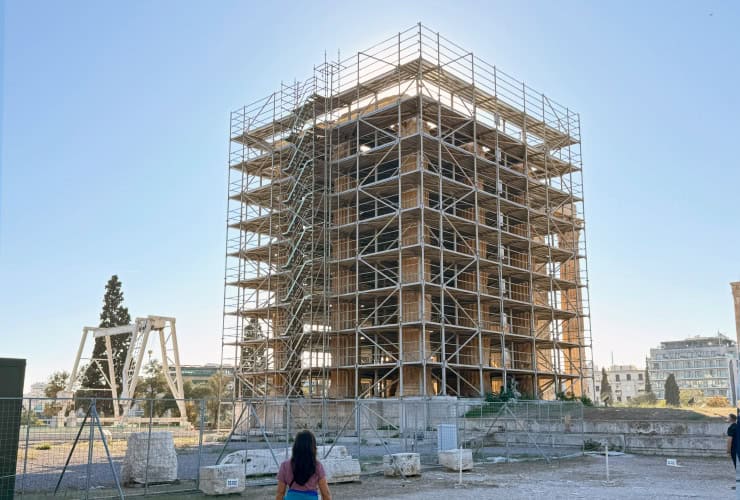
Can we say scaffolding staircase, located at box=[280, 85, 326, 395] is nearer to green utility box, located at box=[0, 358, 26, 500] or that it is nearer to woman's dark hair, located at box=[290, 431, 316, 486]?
green utility box, located at box=[0, 358, 26, 500]

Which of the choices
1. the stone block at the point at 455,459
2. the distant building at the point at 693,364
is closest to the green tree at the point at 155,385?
the stone block at the point at 455,459

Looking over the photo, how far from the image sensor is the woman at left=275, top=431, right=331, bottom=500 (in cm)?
652

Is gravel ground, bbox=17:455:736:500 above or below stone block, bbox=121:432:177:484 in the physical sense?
below

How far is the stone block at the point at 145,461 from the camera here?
51.5ft

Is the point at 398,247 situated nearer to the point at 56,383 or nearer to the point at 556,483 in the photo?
the point at 556,483

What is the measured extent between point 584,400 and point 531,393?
3.32 metres

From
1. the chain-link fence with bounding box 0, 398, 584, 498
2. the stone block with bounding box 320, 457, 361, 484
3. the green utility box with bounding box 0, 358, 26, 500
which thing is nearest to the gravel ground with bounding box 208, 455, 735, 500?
the stone block with bounding box 320, 457, 361, 484

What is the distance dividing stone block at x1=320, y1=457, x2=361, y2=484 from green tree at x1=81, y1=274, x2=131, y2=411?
144ft

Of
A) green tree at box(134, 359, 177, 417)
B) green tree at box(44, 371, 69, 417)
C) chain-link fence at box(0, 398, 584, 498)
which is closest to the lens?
chain-link fence at box(0, 398, 584, 498)

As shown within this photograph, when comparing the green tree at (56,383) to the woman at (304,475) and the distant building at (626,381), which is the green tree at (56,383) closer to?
the woman at (304,475)

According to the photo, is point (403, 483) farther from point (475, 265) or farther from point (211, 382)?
point (211, 382)

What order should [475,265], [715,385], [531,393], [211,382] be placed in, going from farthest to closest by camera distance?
[715,385], [211,382], [531,393], [475,265]

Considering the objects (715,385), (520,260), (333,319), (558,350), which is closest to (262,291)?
(333,319)

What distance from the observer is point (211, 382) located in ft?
262
